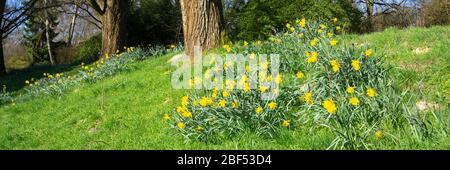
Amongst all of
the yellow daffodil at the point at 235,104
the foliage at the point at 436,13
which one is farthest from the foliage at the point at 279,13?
the foliage at the point at 436,13

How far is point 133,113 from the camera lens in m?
6.77

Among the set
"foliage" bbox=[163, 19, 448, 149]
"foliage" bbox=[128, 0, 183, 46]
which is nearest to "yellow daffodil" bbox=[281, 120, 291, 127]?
"foliage" bbox=[163, 19, 448, 149]

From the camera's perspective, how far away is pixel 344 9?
40.0 ft

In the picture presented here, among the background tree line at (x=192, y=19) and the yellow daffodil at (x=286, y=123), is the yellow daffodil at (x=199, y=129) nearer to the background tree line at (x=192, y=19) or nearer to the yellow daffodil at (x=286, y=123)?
the yellow daffodil at (x=286, y=123)

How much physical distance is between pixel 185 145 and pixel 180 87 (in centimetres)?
270

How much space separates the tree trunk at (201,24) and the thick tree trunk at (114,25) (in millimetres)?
5896

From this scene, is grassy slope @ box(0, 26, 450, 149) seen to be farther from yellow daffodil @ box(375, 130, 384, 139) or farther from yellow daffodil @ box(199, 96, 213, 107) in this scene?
yellow daffodil @ box(199, 96, 213, 107)

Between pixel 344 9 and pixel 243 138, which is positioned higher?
pixel 344 9

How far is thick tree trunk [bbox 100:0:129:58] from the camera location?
1422 cm

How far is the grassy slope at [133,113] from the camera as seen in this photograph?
4.67 metres

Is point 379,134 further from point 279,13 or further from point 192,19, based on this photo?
point 279,13
